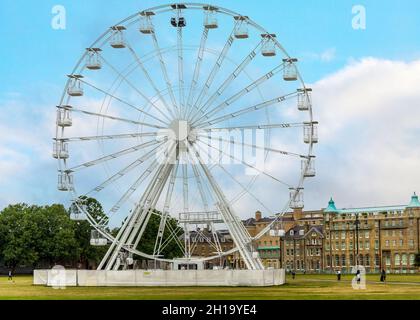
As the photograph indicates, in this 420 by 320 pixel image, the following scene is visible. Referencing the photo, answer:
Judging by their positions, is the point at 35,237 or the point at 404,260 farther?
the point at 404,260

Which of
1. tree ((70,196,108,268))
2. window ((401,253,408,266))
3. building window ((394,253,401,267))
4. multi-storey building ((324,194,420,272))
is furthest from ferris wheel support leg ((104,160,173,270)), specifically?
building window ((394,253,401,267))

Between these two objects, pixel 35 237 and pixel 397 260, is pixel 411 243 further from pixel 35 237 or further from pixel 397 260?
pixel 35 237

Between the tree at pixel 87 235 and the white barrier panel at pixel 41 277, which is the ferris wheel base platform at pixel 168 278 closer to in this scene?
the white barrier panel at pixel 41 277

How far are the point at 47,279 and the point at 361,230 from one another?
426 feet

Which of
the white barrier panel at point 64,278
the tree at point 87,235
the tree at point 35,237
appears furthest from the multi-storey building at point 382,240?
the white barrier panel at point 64,278

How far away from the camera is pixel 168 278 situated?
7131 centimetres

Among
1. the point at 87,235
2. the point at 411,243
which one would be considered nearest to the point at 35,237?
the point at 87,235

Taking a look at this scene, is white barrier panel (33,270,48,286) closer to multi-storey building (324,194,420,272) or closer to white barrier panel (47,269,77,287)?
white barrier panel (47,269,77,287)

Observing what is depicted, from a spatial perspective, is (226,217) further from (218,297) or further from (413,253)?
(413,253)

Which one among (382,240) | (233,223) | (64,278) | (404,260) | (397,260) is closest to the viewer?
(64,278)

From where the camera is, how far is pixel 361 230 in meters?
197

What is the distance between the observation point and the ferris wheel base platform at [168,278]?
70.2 metres
